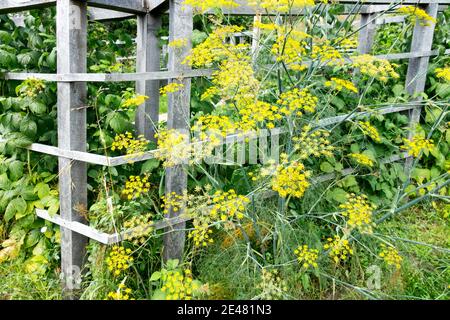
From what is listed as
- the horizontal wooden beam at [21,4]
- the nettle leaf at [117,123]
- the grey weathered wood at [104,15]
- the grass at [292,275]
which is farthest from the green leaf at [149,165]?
the grey weathered wood at [104,15]

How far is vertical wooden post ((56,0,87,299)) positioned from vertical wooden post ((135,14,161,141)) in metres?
0.52

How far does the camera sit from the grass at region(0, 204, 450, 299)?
8.34ft

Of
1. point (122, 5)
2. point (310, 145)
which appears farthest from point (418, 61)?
point (122, 5)

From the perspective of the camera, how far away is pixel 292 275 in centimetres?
261

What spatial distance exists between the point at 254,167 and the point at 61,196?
4.38 ft

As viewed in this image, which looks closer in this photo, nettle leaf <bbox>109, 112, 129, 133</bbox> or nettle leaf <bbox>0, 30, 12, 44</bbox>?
nettle leaf <bbox>109, 112, 129, 133</bbox>

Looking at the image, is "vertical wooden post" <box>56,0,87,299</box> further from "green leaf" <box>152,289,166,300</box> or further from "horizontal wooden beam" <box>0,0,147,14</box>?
"green leaf" <box>152,289,166,300</box>

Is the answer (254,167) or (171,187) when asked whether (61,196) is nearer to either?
(171,187)

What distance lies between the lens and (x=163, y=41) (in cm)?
334

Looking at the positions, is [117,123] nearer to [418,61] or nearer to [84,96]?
[84,96]

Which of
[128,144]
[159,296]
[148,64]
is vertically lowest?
[159,296]

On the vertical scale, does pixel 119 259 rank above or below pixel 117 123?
below

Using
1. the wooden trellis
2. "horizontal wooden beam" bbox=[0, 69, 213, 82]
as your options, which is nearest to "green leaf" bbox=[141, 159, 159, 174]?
the wooden trellis

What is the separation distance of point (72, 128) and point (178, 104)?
634 mm
